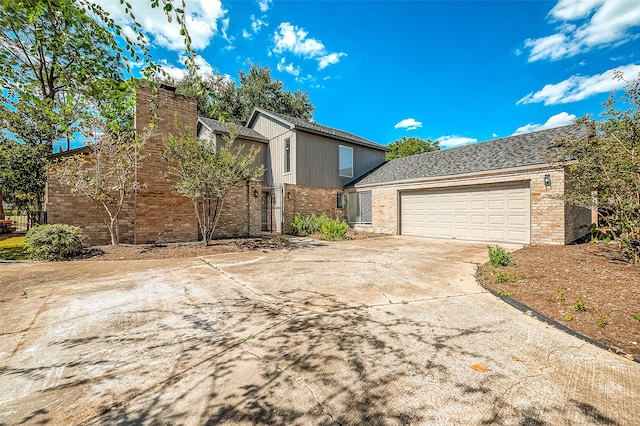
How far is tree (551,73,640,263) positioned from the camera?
17.3 feet

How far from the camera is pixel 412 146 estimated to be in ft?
108

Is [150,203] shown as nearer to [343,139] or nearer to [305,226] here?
[305,226]

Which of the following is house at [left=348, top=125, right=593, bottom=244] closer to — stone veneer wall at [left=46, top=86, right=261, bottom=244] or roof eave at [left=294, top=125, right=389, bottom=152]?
roof eave at [left=294, top=125, right=389, bottom=152]

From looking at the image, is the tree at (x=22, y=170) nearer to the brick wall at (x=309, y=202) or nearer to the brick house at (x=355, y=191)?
the brick house at (x=355, y=191)

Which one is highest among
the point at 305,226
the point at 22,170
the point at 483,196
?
the point at 22,170

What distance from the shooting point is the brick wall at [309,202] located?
45.6 ft

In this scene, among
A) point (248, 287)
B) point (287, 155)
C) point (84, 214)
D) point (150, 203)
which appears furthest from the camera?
point (287, 155)

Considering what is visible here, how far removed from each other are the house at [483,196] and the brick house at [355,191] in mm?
37

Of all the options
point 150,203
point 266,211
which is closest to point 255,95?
point 266,211

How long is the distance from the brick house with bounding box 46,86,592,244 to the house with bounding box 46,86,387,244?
1.3 inches

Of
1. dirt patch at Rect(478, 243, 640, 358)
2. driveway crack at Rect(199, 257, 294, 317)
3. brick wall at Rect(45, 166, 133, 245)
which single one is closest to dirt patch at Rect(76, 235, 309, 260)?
brick wall at Rect(45, 166, 133, 245)

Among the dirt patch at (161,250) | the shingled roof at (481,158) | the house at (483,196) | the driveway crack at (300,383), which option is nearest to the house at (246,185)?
the dirt patch at (161,250)

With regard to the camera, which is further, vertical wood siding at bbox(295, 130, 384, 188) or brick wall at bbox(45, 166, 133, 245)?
vertical wood siding at bbox(295, 130, 384, 188)

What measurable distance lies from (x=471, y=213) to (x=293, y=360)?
10.8 meters
